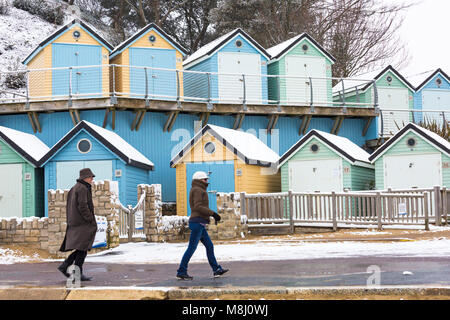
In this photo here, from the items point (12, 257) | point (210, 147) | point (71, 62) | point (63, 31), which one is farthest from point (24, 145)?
point (12, 257)

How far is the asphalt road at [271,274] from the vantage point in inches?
371

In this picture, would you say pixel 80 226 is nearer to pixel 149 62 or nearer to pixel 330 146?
pixel 330 146

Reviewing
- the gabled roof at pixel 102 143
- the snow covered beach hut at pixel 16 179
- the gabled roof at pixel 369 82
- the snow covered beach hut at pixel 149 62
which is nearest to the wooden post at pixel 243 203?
the gabled roof at pixel 102 143

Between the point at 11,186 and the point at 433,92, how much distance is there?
72.2 ft

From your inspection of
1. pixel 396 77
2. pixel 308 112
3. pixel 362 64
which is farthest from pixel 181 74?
pixel 362 64

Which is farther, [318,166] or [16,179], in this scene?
[318,166]

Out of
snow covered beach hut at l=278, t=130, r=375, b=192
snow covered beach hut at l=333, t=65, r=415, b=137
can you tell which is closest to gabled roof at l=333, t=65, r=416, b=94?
snow covered beach hut at l=333, t=65, r=415, b=137

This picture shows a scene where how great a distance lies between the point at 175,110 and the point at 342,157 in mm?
7261

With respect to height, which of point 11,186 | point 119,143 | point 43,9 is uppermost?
point 43,9

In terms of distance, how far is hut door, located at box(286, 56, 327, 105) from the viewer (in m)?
32.7

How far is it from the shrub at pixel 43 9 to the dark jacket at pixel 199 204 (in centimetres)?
4515

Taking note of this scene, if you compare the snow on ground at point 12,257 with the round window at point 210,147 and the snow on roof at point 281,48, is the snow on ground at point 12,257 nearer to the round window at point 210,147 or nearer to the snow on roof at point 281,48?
the round window at point 210,147

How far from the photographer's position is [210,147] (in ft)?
87.6

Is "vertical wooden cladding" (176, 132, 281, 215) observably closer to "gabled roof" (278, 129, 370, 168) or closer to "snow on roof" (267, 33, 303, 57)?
"gabled roof" (278, 129, 370, 168)
